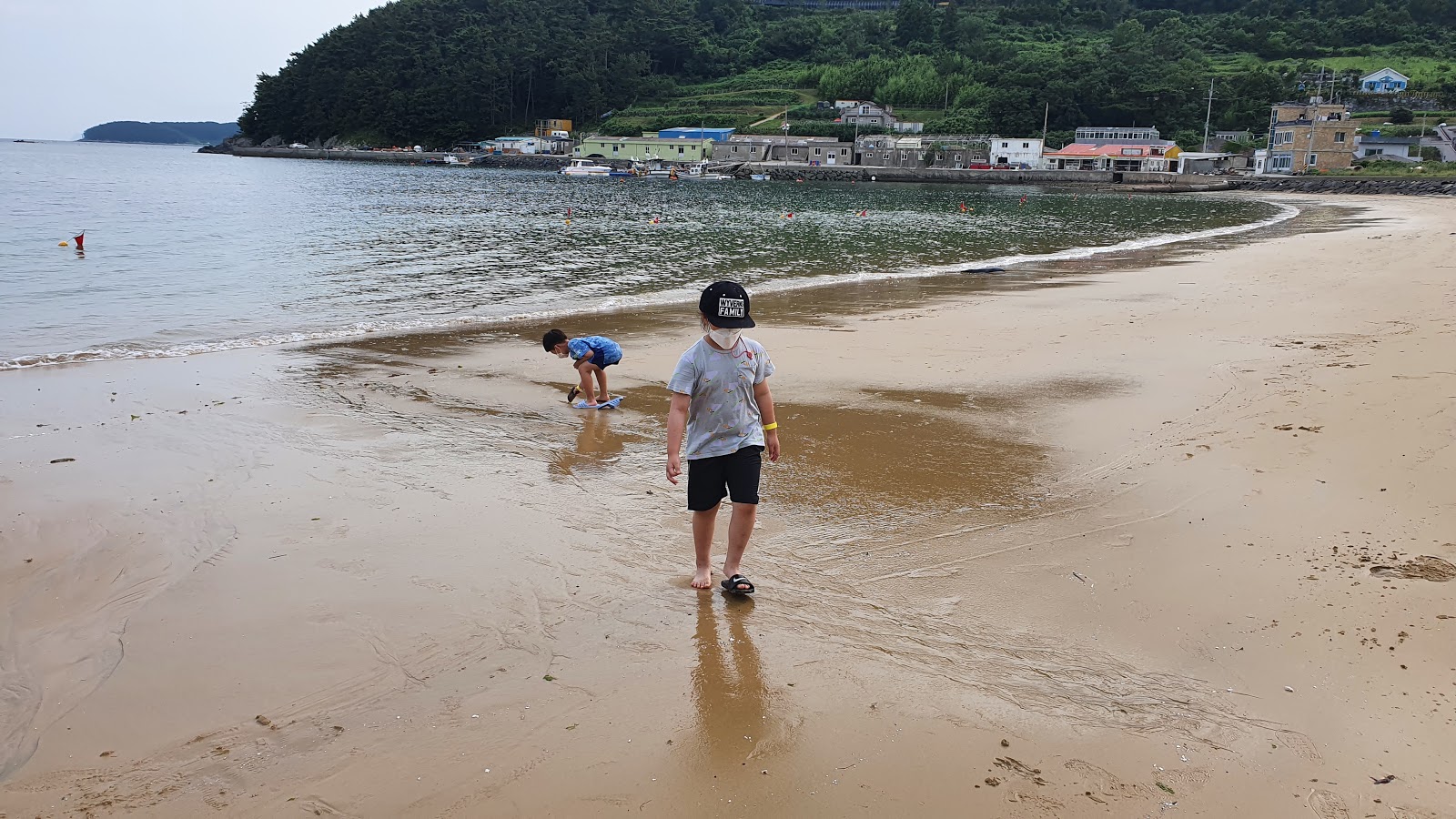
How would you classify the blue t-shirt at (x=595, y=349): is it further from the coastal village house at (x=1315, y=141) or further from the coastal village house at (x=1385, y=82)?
the coastal village house at (x=1385, y=82)

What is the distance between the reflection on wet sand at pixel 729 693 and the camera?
12.7ft

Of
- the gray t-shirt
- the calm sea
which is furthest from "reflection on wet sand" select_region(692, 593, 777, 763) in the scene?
the calm sea

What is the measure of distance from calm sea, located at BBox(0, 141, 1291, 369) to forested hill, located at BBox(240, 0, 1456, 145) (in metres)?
69.0

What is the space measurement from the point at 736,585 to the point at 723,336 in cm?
143

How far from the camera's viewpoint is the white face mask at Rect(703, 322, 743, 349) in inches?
200

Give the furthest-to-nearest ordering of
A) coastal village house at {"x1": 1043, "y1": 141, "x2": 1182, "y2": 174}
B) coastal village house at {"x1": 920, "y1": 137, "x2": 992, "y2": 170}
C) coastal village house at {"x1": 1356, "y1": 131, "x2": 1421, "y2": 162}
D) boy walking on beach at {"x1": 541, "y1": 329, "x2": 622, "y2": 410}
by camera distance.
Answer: coastal village house at {"x1": 920, "y1": 137, "x2": 992, "y2": 170}, coastal village house at {"x1": 1043, "y1": 141, "x2": 1182, "y2": 174}, coastal village house at {"x1": 1356, "y1": 131, "x2": 1421, "y2": 162}, boy walking on beach at {"x1": 541, "y1": 329, "x2": 622, "y2": 410}

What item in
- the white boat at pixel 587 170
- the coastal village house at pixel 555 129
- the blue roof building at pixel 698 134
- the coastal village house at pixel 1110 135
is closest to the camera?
the white boat at pixel 587 170

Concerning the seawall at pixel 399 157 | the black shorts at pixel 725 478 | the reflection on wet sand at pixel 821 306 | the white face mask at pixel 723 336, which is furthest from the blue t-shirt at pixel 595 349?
the seawall at pixel 399 157

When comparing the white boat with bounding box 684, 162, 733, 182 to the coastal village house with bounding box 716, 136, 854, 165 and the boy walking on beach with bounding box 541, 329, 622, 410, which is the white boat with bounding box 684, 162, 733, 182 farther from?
the boy walking on beach with bounding box 541, 329, 622, 410

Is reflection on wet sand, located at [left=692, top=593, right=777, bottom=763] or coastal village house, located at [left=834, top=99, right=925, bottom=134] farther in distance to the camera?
coastal village house, located at [left=834, top=99, right=925, bottom=134]

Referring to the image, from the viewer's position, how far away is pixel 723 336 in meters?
5.09

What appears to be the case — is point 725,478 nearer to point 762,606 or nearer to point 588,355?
point 762,606

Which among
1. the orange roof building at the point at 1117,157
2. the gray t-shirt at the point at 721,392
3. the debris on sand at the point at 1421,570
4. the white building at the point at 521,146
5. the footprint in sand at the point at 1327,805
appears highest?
the white building at the point at 521,146

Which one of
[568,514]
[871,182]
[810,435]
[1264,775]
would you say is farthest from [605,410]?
[871,182]
